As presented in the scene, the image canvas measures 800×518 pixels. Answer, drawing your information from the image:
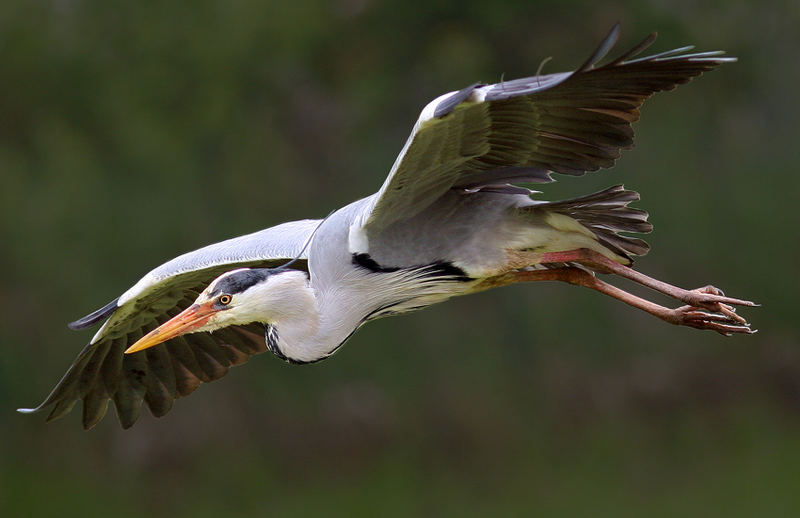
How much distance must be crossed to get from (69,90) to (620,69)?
34.6 feet

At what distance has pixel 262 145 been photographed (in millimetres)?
13094

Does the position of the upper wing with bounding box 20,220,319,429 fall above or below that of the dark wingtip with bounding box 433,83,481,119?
below

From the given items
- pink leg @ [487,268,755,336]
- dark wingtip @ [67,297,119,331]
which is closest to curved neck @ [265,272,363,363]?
pink leg @ [487,268,755,336]

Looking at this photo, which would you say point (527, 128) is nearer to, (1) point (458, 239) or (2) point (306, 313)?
(1) point (458, 239)

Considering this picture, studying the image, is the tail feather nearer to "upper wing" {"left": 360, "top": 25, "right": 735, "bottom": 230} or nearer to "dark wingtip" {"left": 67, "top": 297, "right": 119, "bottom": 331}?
"upper wing" {"left": 360, "top": 25, "right": 735, "bottom": 230}

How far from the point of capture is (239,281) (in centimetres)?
428

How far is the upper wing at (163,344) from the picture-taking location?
4617mm

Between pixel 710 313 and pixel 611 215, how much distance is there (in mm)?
529

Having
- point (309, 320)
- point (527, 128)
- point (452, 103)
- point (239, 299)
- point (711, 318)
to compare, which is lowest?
point (711, 318)

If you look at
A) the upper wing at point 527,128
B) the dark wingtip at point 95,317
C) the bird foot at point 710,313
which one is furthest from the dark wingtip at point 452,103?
the dark wingtip at point 95,317

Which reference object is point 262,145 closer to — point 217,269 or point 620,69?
point 217,269

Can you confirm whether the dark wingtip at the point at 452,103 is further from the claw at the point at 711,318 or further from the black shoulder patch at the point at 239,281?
the claw at the point at 711,318

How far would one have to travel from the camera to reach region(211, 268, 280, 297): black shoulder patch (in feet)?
14.0

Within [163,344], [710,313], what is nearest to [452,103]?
[710,313]
